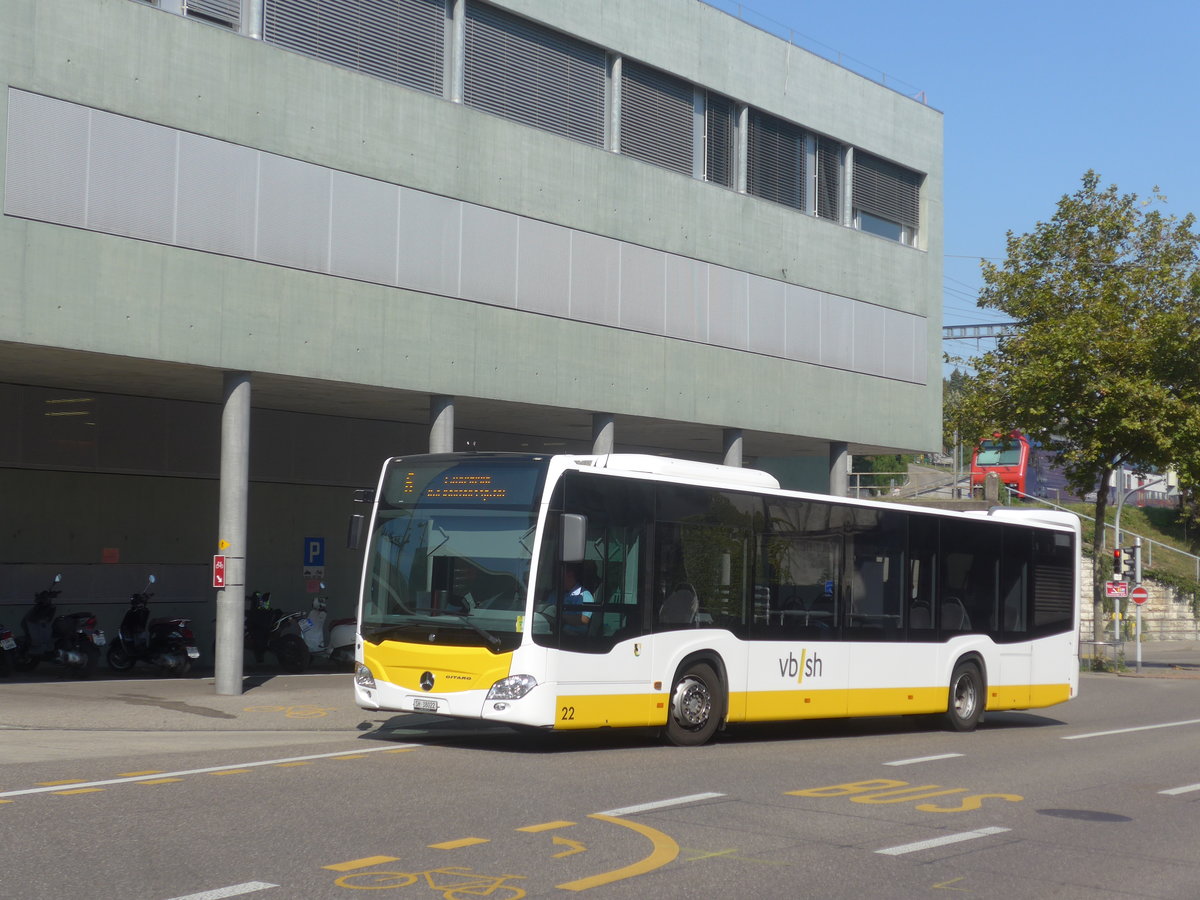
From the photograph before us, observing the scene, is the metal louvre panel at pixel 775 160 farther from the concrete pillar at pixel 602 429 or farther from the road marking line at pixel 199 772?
the road marking line at pixel 199 772

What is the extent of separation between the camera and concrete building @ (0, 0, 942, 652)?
19453 mm

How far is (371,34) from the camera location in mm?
22750

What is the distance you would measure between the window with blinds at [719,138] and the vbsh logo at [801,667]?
1506 centimetres

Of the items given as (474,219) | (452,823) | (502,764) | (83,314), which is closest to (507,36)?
(474,219)

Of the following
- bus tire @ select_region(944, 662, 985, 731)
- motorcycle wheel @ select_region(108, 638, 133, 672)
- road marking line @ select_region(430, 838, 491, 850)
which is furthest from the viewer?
motorcycle wheel @ select_region(108, 638, 133, 672)

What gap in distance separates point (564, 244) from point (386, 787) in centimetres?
1590

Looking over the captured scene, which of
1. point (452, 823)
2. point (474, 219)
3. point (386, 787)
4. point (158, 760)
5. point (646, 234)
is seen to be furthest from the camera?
point (646, 234)

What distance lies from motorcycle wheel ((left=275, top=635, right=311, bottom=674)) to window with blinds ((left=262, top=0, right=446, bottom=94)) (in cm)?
947

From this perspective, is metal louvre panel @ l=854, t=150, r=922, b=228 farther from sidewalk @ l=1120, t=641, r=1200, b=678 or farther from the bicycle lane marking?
Answer: the bicycle lane marking

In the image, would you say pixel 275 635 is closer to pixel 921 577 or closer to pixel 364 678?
pixel 364 678

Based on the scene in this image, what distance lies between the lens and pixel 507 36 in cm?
2488

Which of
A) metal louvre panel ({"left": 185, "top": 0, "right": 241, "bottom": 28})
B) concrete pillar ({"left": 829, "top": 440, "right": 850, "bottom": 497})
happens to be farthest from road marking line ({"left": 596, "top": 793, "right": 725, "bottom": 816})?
concrete pillar ({"left": 829, "top": 440, "right": 850, "bottom": 497})

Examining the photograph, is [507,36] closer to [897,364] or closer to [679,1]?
[679,1]

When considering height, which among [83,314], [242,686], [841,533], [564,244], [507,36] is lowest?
[242,686]
